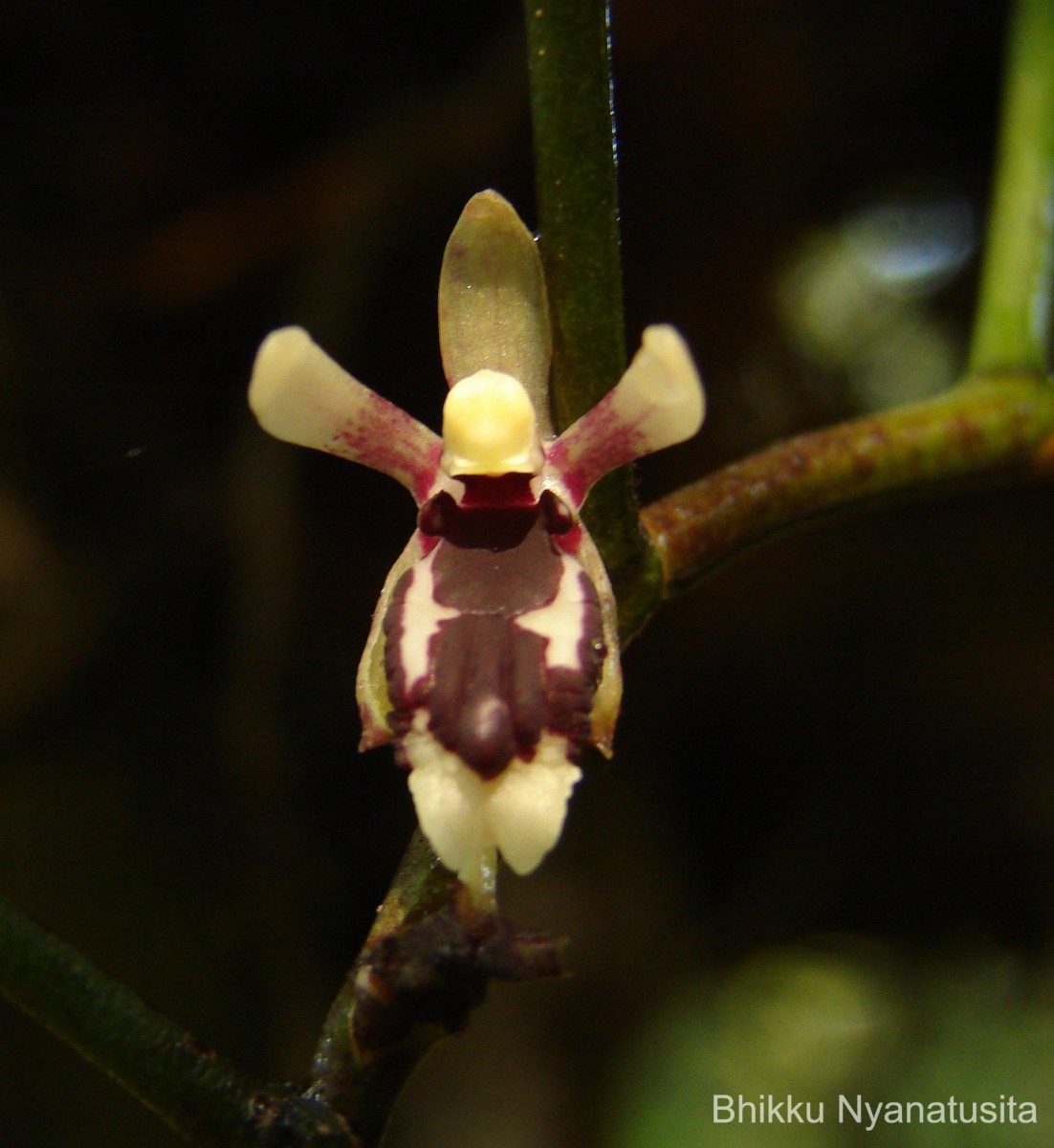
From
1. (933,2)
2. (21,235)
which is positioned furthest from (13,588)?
(933,2)

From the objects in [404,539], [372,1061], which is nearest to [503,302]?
[372,1061]

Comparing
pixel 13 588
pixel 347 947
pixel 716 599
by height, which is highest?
pixel 13 588

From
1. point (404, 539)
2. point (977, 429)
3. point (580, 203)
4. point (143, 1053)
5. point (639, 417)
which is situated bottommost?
point (404, 539)

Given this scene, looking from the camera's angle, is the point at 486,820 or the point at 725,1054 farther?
the point at 725,1054

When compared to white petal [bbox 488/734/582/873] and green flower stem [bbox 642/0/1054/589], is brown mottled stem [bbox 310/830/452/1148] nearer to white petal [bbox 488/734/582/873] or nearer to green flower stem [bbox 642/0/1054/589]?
white petal [bbox 488/734/582/873]

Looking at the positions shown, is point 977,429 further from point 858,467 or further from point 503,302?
point 503,302

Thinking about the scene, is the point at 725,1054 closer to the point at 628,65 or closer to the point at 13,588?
the point at 13,588

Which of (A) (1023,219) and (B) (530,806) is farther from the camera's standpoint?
(A) (1023,219)

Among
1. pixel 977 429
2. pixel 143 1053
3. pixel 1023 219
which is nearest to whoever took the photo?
pixel 143 1053

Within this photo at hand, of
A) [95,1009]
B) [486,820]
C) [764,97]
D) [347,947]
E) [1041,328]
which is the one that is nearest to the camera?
[486,820]
